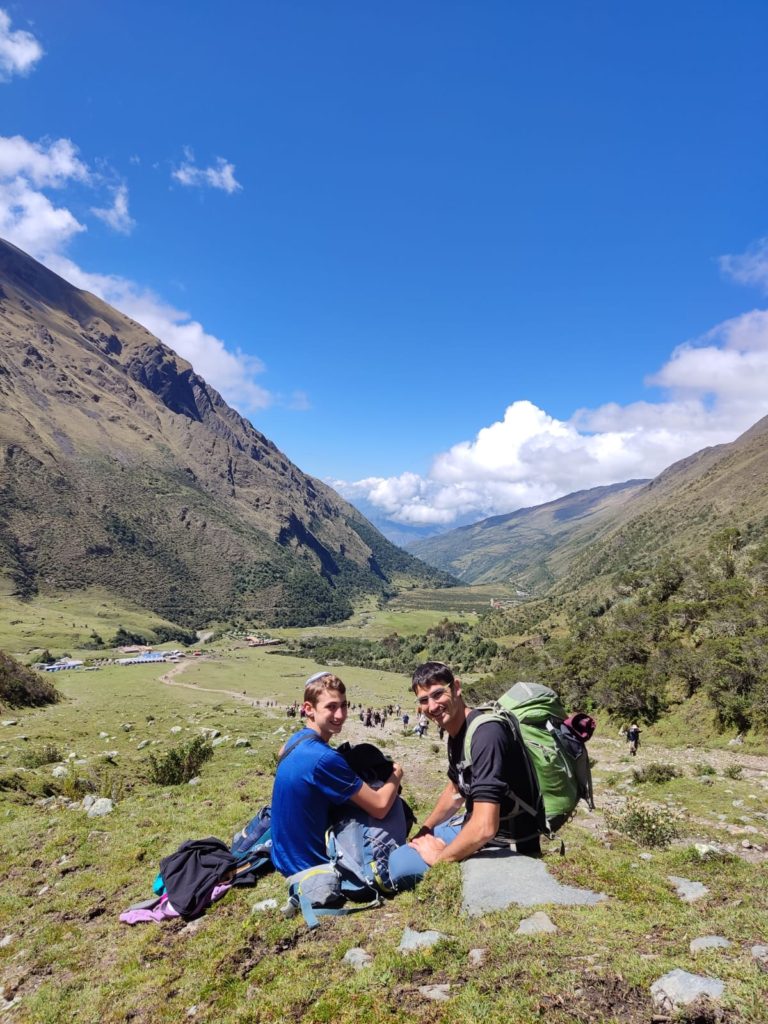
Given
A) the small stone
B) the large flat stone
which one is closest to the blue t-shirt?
the large flat stone

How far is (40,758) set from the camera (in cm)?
1630

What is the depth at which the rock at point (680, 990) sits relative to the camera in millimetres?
3332

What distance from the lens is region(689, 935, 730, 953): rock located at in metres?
4.13

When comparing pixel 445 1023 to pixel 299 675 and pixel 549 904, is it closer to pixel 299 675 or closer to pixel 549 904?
pixel 549 904

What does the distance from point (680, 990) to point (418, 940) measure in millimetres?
2348

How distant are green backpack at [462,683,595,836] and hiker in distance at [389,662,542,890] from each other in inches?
4.1

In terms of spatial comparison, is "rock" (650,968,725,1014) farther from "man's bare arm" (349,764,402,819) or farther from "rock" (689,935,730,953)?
"man's bare arm" (349,764,402,819)

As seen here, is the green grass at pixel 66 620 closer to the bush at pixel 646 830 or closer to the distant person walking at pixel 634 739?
the distant person walking at pixel 634 739

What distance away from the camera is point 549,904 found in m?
5.11

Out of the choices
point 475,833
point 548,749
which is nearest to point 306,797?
point 475,833

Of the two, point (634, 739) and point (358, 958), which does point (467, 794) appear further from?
point (634, 739)

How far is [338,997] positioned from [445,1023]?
45.3 inches

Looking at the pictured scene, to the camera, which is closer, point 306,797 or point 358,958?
point 358,958

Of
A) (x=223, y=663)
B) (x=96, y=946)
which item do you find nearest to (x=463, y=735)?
(x=96, y=946)
